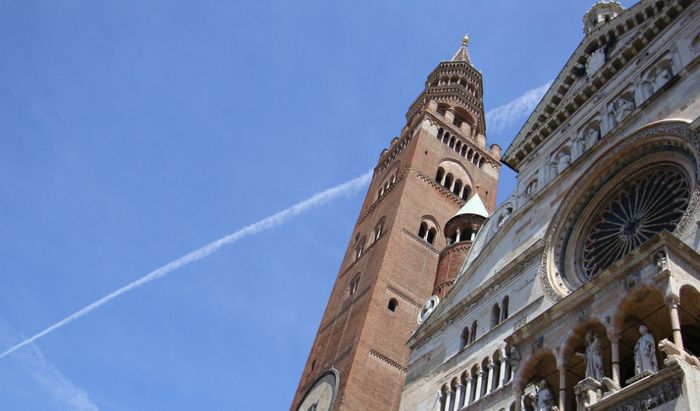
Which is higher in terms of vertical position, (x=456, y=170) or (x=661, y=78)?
(x=456, y=170)

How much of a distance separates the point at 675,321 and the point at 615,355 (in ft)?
3.60

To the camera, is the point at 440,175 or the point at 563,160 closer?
the point at 563,160

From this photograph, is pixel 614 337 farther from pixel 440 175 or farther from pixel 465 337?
pixel 440 175

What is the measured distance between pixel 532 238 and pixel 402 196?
19.0 metres

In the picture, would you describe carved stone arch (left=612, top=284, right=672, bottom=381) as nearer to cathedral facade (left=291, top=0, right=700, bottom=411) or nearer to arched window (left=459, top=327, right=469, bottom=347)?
cathedral facade (left=291, top=0, right=700, bottom=411)

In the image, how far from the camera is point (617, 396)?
9.95m

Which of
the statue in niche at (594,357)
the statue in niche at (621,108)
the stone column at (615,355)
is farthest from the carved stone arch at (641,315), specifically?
the statue in niche at (621,108)

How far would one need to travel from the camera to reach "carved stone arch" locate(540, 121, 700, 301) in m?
15.2

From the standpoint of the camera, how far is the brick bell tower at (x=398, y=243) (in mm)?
28797

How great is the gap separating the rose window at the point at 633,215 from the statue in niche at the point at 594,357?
14.0 ft

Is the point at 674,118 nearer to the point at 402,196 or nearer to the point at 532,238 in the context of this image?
the point at 532,238

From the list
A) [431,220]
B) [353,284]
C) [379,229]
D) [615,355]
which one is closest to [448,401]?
[615,355]

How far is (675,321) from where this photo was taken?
10109 millimetres

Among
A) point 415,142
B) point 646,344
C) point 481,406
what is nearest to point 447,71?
point 415,142
